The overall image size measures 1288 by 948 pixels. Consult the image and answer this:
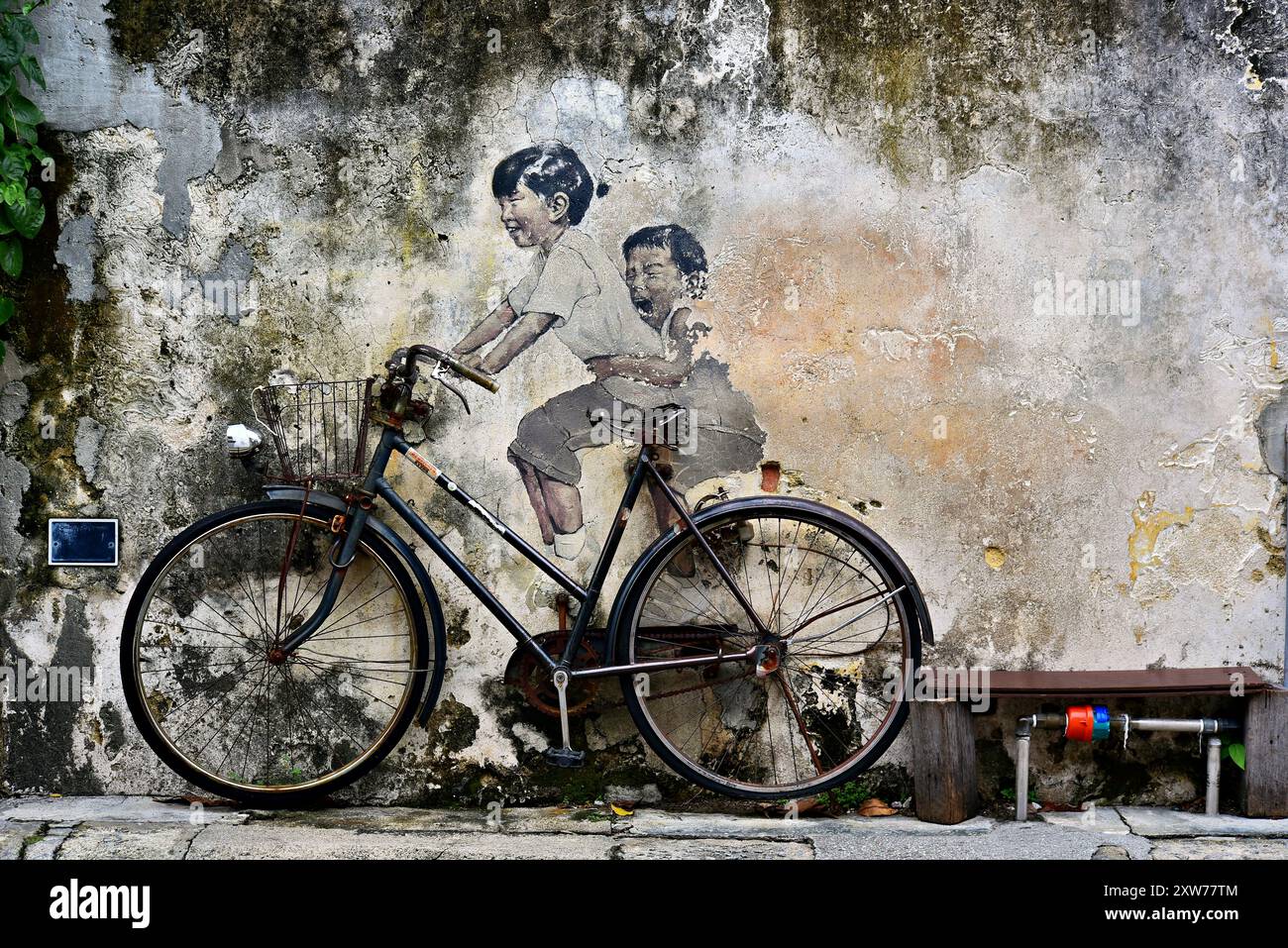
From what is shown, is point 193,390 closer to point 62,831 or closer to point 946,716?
point 62,831

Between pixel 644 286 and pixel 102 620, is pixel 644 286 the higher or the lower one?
the higher one

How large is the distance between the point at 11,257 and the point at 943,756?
12.9 ft

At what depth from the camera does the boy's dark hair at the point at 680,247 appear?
4027 millimetres

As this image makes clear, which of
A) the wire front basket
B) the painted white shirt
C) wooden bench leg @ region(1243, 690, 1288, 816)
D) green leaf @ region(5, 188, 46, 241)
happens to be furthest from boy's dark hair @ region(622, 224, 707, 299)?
wooden bench leg @ region(1243, 690, 1288, 816)

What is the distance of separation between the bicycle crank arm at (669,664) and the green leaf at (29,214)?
8.52ft

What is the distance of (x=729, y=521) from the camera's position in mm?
3889

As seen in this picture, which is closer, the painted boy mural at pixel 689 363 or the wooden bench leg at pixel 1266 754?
the wooden bench leg at pixel 1266 754

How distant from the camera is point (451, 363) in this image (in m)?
3.80

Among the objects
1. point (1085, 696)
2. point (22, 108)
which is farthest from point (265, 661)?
point (1085, 696)

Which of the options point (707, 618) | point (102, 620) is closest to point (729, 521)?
point (707, 618)

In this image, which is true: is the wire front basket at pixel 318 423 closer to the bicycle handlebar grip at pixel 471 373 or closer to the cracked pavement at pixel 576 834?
the bicycle handlebar grip at pixel 471 373

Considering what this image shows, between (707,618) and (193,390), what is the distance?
219 centimetres

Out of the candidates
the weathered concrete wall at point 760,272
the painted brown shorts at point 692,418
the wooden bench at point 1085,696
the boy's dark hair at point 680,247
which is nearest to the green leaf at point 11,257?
the weathered concrete wall at point 760,272

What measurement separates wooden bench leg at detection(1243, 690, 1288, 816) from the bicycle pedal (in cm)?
247
